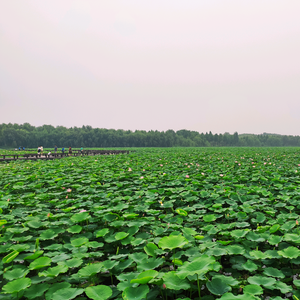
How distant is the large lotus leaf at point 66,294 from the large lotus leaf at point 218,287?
3.37ft

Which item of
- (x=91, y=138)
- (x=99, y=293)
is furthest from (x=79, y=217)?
(x=91, y=138)

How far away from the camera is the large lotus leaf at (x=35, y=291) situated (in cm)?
163

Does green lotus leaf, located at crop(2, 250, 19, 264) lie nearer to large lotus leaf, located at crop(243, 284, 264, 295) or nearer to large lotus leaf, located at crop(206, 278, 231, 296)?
large lotus leaf, located at crop(206, 278, 231, 296)

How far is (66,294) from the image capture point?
1.60m

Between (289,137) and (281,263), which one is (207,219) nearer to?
(281,263)

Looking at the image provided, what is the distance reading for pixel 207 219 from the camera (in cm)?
303

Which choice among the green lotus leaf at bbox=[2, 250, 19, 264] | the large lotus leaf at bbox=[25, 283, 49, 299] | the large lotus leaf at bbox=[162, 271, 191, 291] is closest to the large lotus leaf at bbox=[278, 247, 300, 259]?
the large lotus leaf at bbox=[162, 271, 191, 291]

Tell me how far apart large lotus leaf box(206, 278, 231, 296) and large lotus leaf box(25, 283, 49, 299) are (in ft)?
4.48

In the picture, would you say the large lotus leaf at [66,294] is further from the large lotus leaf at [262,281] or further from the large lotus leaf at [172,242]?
the large lotus leaf at [262,281]

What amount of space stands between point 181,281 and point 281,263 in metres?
1.39

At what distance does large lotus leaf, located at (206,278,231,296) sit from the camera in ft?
5.29

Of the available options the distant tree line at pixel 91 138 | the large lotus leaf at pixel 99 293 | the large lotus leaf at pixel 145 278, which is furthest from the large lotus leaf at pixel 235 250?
the distant tree line at pixel 91 138

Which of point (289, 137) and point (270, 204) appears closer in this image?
point (270, 204)

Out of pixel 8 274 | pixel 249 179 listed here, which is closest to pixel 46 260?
pixel 8 274
